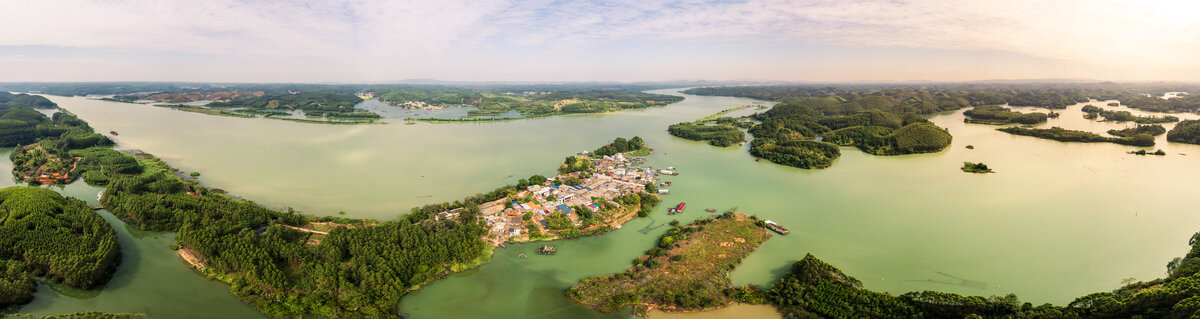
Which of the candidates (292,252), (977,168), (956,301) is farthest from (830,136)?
(292,252)

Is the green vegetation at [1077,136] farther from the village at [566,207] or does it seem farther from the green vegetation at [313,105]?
the green vegetation at [313,105]

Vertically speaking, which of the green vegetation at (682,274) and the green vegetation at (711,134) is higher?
the green vegetation at (711,134)

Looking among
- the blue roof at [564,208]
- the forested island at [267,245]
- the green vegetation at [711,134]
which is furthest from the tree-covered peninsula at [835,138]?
the blue roof at [564,208]

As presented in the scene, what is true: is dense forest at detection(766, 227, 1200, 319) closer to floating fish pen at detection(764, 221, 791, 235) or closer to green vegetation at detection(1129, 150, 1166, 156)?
floating fish pen at detection(764, 221, 791, 235)

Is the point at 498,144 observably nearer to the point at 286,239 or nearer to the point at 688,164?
the point at 688,164

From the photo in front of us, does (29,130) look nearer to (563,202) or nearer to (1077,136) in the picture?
(563,202)

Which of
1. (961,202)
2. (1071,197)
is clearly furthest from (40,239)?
(1071,197)

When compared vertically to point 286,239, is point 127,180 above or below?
above
